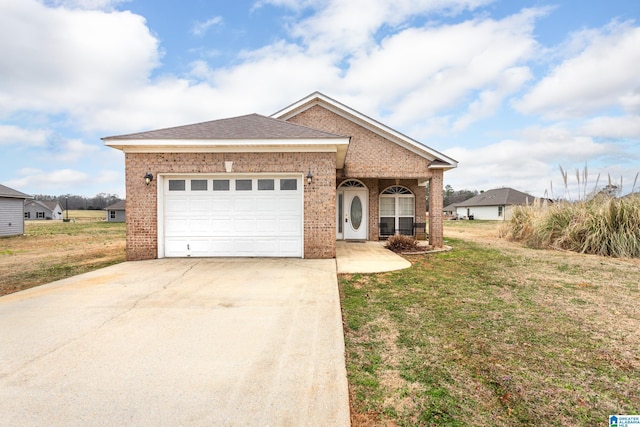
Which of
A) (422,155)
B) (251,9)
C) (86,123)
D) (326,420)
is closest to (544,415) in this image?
(326,420)

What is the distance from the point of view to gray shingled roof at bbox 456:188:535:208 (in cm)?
4341

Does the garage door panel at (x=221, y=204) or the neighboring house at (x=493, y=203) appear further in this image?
the neighboring house at (x=493, y=203)

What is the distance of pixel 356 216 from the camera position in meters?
14.3

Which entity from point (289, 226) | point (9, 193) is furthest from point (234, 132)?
point (9, 193)

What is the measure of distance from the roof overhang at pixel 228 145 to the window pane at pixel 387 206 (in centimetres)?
654

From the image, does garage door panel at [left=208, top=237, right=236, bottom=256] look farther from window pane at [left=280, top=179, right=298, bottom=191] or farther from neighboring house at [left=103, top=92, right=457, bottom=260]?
window pane at [left=280, top=179, right=298, bottom=191]

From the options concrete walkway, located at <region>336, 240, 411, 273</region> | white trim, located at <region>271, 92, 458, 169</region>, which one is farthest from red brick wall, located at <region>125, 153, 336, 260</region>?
white trim, located at <region>271, 92, 458, 169</region>

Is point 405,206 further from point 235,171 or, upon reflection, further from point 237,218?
point 235,171

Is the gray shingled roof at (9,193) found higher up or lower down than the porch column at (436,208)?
higher up

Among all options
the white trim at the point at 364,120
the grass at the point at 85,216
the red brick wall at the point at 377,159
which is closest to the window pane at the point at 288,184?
the red brick wall at the point at 377,159

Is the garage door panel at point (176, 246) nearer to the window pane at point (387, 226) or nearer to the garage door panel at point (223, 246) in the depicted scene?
the garage door panel at point (223, 246)

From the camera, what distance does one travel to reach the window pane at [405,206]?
572 inches

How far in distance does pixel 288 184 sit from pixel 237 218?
1.78m

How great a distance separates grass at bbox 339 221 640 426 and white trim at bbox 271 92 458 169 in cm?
682
